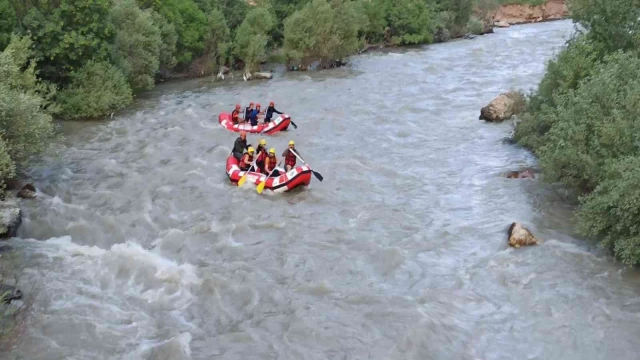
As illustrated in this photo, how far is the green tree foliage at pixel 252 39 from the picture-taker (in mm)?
37044

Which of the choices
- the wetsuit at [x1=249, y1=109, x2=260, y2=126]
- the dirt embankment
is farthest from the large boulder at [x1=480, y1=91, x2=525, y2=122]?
the dirt embankment

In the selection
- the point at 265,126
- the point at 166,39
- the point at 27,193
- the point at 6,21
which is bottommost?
the point at 27,193

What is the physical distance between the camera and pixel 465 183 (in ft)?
59.0

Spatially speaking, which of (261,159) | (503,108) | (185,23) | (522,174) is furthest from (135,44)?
(522,174)

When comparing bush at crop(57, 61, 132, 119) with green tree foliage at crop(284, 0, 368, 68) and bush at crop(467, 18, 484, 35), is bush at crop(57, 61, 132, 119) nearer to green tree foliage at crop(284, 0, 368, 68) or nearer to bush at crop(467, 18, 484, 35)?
green tree foliage at crop(284, 0, 368, 68)

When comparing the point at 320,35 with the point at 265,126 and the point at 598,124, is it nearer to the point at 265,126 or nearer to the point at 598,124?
the point at 265,126

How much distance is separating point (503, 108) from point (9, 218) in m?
19.4

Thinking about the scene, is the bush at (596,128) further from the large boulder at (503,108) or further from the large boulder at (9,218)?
the large boulder at (9,218)

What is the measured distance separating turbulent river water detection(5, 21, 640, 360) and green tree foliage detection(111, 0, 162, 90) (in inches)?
229

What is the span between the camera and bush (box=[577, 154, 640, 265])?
38.3ft

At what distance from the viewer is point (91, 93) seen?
1000 inches

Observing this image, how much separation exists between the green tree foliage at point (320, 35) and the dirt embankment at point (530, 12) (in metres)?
49.9

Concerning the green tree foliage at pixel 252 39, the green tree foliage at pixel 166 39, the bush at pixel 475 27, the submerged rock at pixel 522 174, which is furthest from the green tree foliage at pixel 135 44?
the bush at pixel 475 27

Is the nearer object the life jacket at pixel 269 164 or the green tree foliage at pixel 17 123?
the green tree foliage at pixel 17 123
